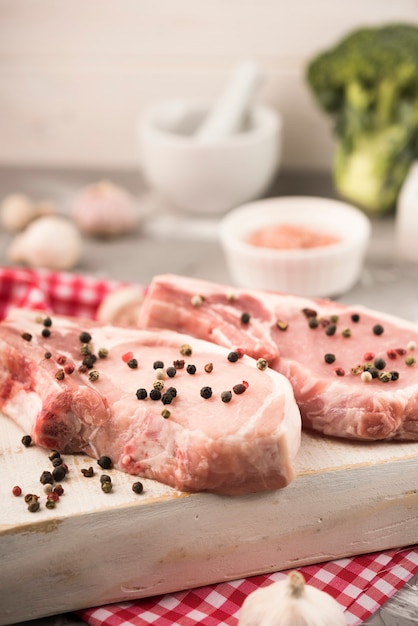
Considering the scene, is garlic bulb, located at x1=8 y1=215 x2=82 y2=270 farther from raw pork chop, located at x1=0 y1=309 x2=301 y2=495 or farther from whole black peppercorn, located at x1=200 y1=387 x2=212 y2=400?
whole black peppercorn, located at x1=200 y1=387 x2=212 y2=400

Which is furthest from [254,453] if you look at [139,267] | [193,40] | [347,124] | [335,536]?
[193,40]

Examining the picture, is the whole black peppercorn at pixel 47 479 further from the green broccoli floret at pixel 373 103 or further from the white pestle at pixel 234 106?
the green broccoli floret at pixel 373 103

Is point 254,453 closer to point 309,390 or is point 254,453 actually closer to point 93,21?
point 309,390

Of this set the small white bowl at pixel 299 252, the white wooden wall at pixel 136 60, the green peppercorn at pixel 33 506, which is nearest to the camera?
the green peppercorn at pixel 33 506

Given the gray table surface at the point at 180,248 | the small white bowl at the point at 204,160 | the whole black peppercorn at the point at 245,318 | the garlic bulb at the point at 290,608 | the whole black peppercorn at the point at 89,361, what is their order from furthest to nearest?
the small white bowl at the point at 204,160, the gray table surface at the point at 180,248, the whole black peppercorn at the point at 245,318, the whole black peppercorn at the point at 89,361, the garlic bulb at the point at 290,608

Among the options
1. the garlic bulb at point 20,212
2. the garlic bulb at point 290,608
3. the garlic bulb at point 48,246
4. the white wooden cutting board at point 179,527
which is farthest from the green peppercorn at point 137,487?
the garlic bulb at point 20,212

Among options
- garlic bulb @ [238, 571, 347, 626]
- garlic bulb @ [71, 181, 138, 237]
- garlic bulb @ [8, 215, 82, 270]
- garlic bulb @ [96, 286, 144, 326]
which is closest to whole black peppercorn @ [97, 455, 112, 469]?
garlic bulb @ [238, 571, 347, 626]
